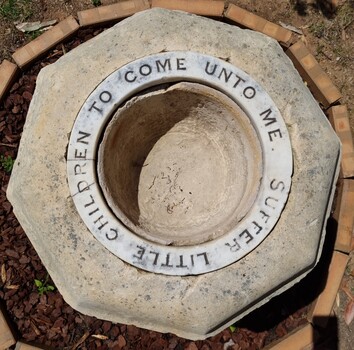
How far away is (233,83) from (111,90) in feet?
1.87

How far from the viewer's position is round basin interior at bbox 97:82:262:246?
2.47 metres

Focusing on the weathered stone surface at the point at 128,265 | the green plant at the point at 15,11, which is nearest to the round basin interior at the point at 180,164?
the weathered stone surface at the point at 128,265

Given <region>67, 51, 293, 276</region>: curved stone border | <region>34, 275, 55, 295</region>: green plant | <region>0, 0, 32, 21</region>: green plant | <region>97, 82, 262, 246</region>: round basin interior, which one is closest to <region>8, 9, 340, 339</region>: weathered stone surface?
<region>67, 51, 293, 276</region>: curved stone border

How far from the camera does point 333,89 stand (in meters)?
3.44

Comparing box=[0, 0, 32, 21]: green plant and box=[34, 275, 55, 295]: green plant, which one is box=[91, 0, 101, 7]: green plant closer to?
box=[0, 0, 32, 21]: green plant

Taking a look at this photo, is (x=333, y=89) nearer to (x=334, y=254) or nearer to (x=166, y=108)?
(x=334, y=254)

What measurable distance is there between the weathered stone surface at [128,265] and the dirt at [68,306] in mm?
930

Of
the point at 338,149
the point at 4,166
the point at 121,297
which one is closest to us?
the point at 121,297

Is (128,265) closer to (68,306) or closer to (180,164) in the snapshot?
(180,164)

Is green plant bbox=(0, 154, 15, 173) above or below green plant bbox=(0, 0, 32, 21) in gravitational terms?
below

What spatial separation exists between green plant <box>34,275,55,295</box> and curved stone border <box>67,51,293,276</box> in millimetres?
1197

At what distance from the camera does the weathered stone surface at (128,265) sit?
2336mm

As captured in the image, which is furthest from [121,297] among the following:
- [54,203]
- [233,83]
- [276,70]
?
[276,70]

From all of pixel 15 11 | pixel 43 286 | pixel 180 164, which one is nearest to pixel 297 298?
pixel 180 164
